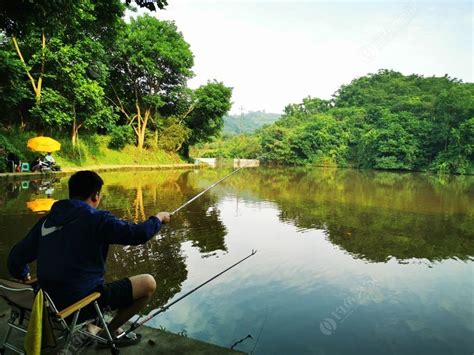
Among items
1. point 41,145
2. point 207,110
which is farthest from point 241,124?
point 41,145

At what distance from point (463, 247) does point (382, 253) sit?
82.0 inches

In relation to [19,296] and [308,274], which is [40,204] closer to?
[308,274]

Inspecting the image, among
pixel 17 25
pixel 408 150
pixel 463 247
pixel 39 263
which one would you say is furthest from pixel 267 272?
pixel 408 150

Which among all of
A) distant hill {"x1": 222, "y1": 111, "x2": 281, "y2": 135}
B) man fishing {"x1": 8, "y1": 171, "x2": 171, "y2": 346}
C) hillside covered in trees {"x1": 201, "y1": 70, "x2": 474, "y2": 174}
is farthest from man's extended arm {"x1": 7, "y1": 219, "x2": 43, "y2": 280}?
distant hill {"x1": 222, "y1": 111, "x2": 281, "y2": 135}

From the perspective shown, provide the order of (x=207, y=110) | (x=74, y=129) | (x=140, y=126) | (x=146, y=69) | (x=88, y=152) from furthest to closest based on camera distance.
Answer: (x=207, y=110) → (x=140, y=126) → (x=146, y=69) → (x=88, y=152) → (x=74, y=129)

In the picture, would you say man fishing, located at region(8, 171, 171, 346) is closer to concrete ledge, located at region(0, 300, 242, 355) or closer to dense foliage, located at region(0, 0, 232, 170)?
concrete ledge, located at region(0, 300, 242, 355)

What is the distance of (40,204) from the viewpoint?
935cm

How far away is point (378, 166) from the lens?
41.8 metres

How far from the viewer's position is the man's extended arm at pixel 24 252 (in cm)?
226

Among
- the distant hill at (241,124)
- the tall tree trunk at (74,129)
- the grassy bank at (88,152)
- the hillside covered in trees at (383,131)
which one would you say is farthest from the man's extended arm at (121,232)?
the distant hill at (241,124)

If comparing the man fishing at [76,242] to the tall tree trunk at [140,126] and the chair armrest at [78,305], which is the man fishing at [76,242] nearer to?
the chair armrest at [78,305]

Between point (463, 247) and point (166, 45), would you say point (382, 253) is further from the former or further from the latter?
point (166, 45)

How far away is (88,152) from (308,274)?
69.0 feet

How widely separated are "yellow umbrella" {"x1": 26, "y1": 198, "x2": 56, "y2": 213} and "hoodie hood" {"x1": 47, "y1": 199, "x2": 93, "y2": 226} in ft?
24.5
